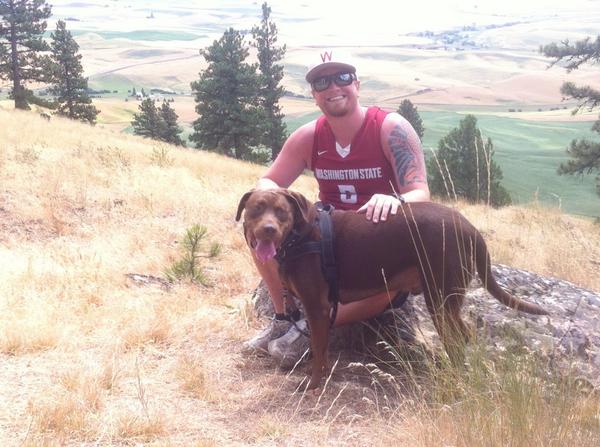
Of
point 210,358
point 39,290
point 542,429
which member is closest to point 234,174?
point 39,290

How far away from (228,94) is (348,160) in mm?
26332

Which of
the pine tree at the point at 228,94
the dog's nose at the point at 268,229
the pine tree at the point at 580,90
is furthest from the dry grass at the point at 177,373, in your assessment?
the pine tree at the point at 228,94

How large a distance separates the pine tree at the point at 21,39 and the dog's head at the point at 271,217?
30.7m

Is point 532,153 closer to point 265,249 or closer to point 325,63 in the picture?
point 325,63

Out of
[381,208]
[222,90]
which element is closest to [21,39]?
[222,90]

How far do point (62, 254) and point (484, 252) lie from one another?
4606mm

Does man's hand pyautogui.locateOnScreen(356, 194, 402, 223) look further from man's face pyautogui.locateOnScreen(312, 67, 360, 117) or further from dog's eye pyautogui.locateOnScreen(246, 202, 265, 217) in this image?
man's face pyautogui.locateOnScreen(312, 67, 360, 117)

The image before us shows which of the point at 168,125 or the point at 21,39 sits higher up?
the point at 21,39

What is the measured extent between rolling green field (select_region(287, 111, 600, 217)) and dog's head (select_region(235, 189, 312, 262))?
26.1 meters

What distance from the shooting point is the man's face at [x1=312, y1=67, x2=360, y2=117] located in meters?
3.95

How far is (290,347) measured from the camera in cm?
400

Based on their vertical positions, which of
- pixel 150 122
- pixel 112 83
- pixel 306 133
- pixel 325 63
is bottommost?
pixel 150 122

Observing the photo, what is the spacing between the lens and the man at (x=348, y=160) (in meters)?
3.94

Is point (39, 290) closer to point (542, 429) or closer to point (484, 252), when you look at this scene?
point (484, 252)
